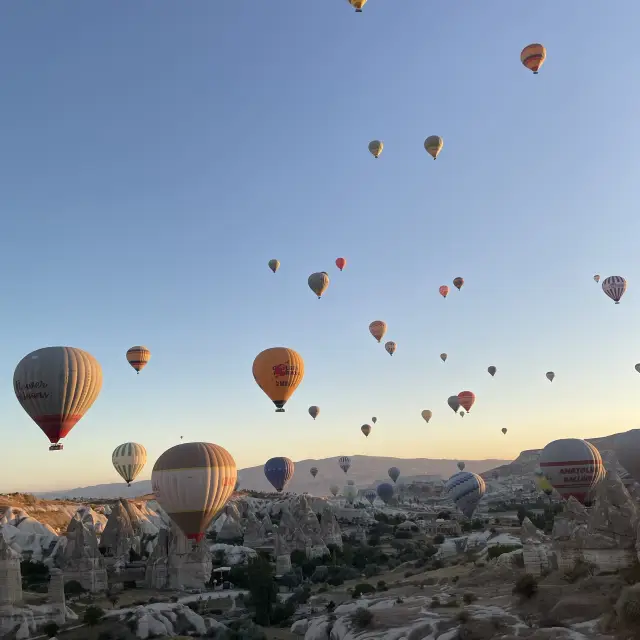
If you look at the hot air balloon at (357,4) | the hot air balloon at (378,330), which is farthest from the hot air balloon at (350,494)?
the hot air balloon at (357,4)

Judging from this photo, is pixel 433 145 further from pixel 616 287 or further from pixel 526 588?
pixel 526 588

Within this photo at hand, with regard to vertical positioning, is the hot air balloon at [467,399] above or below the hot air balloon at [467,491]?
above

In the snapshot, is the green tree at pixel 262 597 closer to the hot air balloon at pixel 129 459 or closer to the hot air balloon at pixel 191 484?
the hot air balloon at pixel 191 484

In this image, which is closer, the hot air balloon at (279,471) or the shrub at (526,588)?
the shrub at (526,588)

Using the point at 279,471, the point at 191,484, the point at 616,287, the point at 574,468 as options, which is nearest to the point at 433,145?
the point at 616,287

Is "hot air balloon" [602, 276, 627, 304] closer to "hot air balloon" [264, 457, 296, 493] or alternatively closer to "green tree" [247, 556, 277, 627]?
"green tree" [247, 556, 277, 627]

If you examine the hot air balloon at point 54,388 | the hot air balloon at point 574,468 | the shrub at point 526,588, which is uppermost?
the hot air balloon at point 54,388

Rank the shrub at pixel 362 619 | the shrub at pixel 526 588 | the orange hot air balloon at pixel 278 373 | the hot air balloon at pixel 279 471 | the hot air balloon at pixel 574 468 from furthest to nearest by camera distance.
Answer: the hot air balloon at pixel 279 471, the orange hot air balloon at pixel 278 373, the hot air balloon at pixel 574 468, the shrub at pixel 362 619, the shrub at pixel 526 588
